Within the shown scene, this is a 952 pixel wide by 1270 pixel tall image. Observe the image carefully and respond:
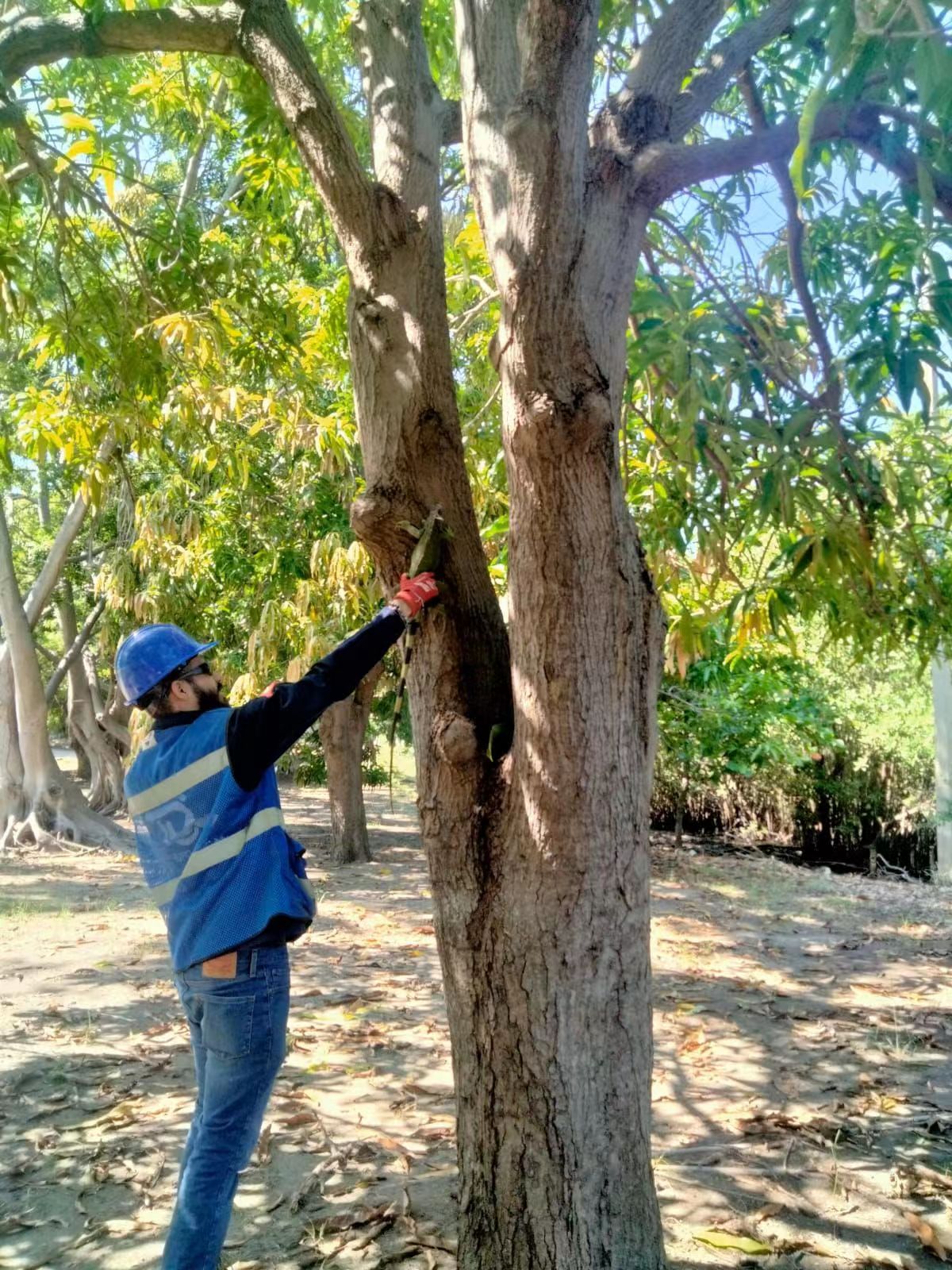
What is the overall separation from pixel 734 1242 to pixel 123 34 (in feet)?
13.6

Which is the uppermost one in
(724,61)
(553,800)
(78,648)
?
(724,61)

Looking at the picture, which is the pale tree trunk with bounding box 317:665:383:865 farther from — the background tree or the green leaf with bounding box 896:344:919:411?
the green leaf with bounding box 896:344:919:411

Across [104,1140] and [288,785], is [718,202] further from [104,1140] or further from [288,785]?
[288,785]

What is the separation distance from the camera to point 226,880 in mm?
2818

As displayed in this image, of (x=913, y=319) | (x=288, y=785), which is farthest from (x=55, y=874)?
(x=288, y=785)

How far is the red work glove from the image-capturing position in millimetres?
2762

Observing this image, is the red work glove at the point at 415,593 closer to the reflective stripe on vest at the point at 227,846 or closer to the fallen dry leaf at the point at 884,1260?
the reflective stripe on vest at the point at 227,846

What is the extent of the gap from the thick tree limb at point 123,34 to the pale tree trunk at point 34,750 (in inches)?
430

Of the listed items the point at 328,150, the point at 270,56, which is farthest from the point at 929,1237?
the point at 270,56

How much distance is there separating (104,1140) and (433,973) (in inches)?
117

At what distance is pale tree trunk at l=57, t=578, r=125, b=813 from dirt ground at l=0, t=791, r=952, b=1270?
8864 millimetres

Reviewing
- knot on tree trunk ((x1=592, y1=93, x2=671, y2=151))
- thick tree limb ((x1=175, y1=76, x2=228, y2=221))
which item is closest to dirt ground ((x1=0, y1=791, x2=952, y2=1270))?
knot on tree trunk ((x1=592, y1=93, x2=671, y2=151))

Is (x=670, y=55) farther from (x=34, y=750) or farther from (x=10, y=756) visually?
(x=10, y=756)

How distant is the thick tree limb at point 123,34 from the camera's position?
3.30 meters
